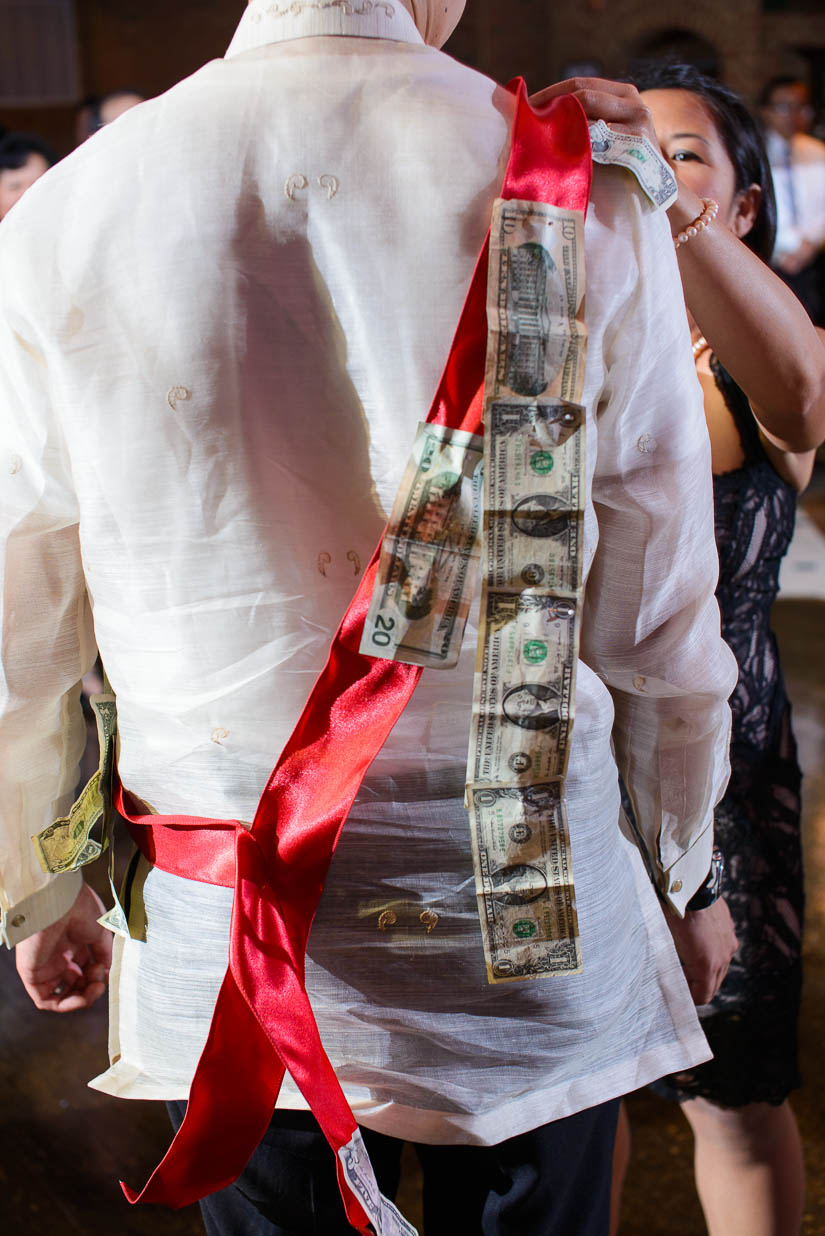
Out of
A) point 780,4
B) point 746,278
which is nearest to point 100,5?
point 780,4

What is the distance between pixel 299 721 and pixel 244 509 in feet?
0.49

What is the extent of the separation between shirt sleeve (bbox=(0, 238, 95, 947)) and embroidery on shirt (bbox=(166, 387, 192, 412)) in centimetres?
10

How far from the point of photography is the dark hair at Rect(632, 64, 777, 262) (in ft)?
4.87

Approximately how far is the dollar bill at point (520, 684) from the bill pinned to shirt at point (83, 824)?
1.10 feet

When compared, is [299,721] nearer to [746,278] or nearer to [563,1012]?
[563,1012]

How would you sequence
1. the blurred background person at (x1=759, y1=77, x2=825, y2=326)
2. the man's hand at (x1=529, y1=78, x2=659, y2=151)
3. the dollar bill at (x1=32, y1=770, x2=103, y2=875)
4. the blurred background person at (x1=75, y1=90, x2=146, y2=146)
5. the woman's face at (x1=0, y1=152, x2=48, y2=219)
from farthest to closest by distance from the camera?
1. the blurred background person at (x1=759, y1=77, x2=825, y2=326)
2. the blurred background person at (x1=75, y1=90, x2=146, y2=146)
3. the woman's face at (x1=0, y1=152, x2=48, y2=219)
4. the dollar bill at (x1=32, y1=770, x2=103, y2=875)
5. the man's hand at (x1=529, y1=78, x2=659, y2=151)

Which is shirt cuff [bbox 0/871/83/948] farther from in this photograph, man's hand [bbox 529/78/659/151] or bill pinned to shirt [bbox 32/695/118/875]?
man's hand [bbox 529/78/659/151]

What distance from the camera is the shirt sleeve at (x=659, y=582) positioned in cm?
77

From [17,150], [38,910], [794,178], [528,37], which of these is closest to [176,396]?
[38,910]

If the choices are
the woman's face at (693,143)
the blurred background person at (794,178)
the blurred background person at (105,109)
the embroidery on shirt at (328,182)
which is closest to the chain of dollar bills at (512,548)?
the embroidery on shirt at (328,182)

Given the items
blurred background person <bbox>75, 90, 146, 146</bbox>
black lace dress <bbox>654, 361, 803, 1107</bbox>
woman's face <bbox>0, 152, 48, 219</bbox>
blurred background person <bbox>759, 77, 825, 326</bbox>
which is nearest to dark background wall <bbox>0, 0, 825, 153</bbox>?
blurred background person <bbox>759, 77, 825, 326</bbox>

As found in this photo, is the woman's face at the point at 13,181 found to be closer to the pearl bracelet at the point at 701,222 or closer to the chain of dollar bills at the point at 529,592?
the pearl bracelet at the point at 701,222

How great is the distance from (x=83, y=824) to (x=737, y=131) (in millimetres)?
1220

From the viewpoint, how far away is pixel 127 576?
0.80 meters
